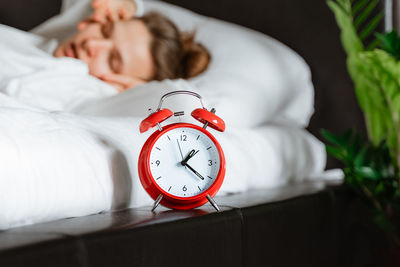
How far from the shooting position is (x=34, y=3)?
81.3 inches

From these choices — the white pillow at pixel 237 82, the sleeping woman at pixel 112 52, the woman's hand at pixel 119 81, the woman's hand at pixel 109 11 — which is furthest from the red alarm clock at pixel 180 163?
the woman's hand at pixel 109 11

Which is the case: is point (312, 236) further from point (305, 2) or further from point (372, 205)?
point (305, 2)

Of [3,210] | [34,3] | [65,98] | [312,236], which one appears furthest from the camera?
[34,3]

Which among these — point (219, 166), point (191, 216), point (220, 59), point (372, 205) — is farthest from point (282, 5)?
→ point (191, 216)

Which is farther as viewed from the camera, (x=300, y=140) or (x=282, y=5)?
(x=282, y=5)

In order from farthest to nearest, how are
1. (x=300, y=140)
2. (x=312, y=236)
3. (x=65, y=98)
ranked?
(x=300, y=140) → (x=65, y=98) → (x=312, y=236)

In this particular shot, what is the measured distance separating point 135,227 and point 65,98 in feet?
2.56

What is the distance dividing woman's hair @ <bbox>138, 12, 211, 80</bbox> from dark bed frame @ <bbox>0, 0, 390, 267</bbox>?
0.38 metres

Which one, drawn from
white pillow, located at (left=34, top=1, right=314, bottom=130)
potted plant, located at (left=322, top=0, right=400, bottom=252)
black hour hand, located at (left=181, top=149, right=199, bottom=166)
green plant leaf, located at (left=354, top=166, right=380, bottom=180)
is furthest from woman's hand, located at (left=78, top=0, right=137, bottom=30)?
black hour hand, located at (left=181, top=149, right=199, bottom=166)

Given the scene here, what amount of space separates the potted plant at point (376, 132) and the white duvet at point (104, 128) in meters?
0.15

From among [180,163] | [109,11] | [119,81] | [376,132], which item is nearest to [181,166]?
[180,163]

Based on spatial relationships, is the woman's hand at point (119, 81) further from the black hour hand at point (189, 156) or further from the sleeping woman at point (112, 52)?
the black hour hand at point (189, 156)

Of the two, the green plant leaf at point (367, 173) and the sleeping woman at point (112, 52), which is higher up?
the sleeping woman at point (112, 52)

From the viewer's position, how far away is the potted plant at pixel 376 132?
150cm
